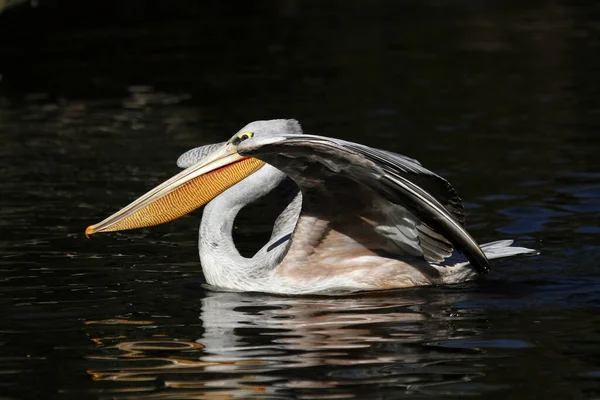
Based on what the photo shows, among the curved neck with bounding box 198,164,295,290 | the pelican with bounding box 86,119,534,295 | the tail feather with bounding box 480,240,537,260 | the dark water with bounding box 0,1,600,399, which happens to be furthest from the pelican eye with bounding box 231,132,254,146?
the tail feather with bounding box 480,240,537,260

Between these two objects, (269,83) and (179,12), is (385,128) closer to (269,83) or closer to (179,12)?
(269,83)

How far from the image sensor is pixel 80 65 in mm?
18953

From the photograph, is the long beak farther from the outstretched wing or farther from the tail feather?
the tail feather

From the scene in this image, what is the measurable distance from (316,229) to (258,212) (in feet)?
9.21

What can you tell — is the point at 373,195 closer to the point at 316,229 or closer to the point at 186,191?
the point at 316,229

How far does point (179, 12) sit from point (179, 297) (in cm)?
1701

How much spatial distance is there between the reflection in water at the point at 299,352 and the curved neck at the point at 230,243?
0.33 meters

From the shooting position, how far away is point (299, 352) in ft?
21.5

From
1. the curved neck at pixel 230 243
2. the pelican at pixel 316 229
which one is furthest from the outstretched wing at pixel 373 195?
the curved neck at pixel 230 243

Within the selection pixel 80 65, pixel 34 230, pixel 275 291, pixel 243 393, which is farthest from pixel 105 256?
pixel 80 65

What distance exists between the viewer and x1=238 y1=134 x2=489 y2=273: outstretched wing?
672cm

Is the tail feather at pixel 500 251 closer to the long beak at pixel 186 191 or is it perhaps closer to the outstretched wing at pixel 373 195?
the outstretched wing at pixel 373 195

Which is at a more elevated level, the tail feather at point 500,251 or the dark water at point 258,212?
the tail feather at point 500,251

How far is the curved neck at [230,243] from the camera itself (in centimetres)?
809
